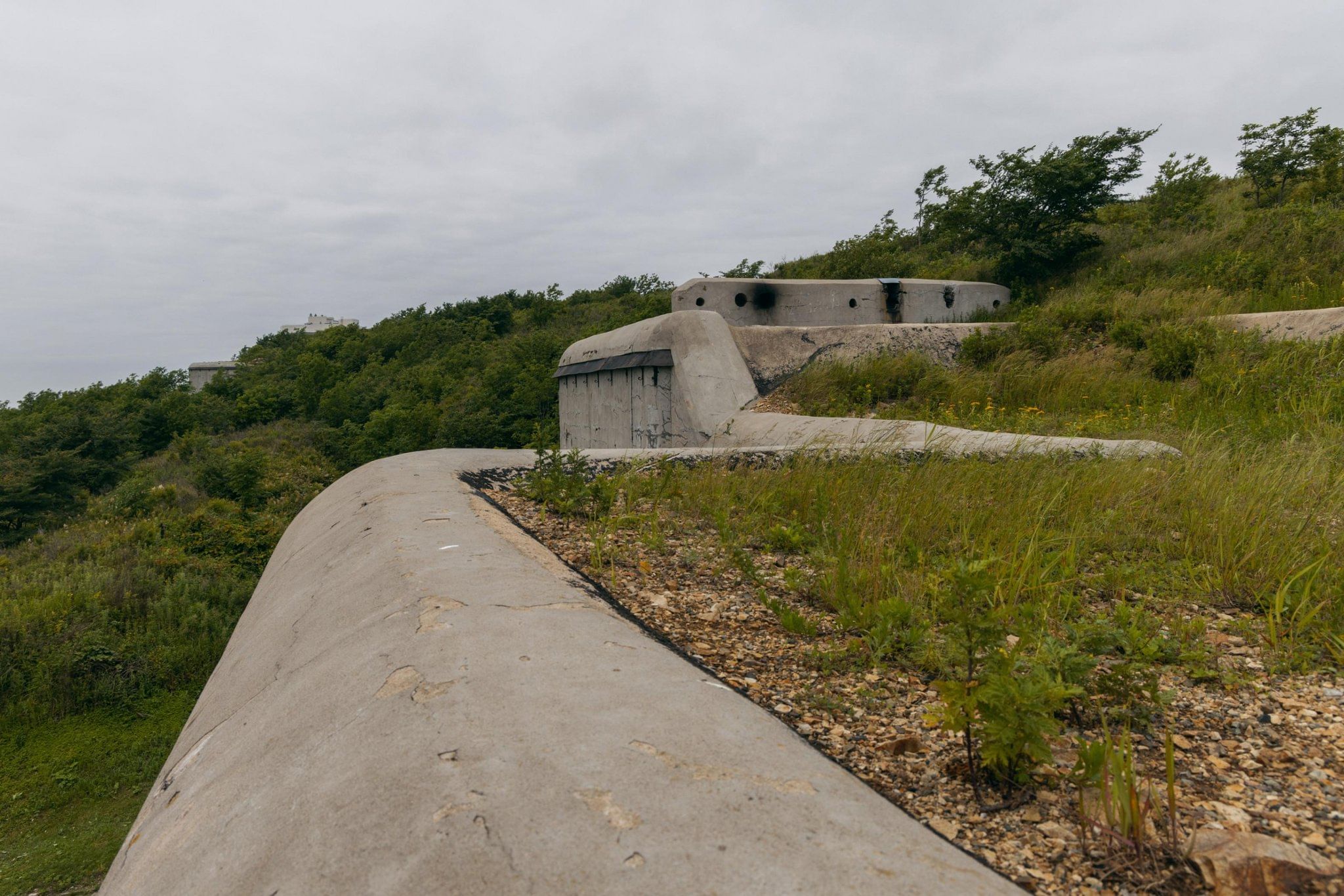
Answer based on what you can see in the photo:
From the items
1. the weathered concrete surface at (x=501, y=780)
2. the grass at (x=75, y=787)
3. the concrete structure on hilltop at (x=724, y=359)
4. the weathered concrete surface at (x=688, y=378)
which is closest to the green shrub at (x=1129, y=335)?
the concrete structure on hilltop at (x=724, y=359)

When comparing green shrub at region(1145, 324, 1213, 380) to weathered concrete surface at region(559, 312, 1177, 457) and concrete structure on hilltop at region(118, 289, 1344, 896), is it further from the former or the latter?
concrete structure on hilltop at region(118, 289, 1344, 896)

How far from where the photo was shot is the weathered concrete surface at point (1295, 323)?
7.60 meters

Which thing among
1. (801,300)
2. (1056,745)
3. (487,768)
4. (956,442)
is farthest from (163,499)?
(1056,745)

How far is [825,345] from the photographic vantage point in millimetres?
Result: 9406

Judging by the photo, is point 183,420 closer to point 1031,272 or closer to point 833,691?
point 1031,272

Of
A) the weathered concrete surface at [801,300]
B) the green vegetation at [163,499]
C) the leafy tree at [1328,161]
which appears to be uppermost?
the leafy tree at [1328,161]

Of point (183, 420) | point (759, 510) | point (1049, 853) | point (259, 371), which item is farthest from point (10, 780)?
point (259, 371)

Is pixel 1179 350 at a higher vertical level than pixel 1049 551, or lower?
higher

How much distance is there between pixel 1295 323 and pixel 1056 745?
8.68 m

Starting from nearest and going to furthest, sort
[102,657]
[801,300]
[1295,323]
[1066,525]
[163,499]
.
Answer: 1. [1066,525]
2. [1295,323]
3. [801,300]
4. [102,657]
5. [163,499]

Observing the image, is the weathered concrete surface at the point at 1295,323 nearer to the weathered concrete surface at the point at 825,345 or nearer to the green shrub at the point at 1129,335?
the green shrub at the point at 1129,335

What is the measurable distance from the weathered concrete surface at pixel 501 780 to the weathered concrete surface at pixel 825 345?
6.99 meters

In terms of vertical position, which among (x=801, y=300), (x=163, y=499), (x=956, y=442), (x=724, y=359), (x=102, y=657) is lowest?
(x=102, y=657)

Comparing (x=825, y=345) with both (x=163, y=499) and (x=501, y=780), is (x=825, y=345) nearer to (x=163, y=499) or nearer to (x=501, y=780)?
(x=501, y=780)
